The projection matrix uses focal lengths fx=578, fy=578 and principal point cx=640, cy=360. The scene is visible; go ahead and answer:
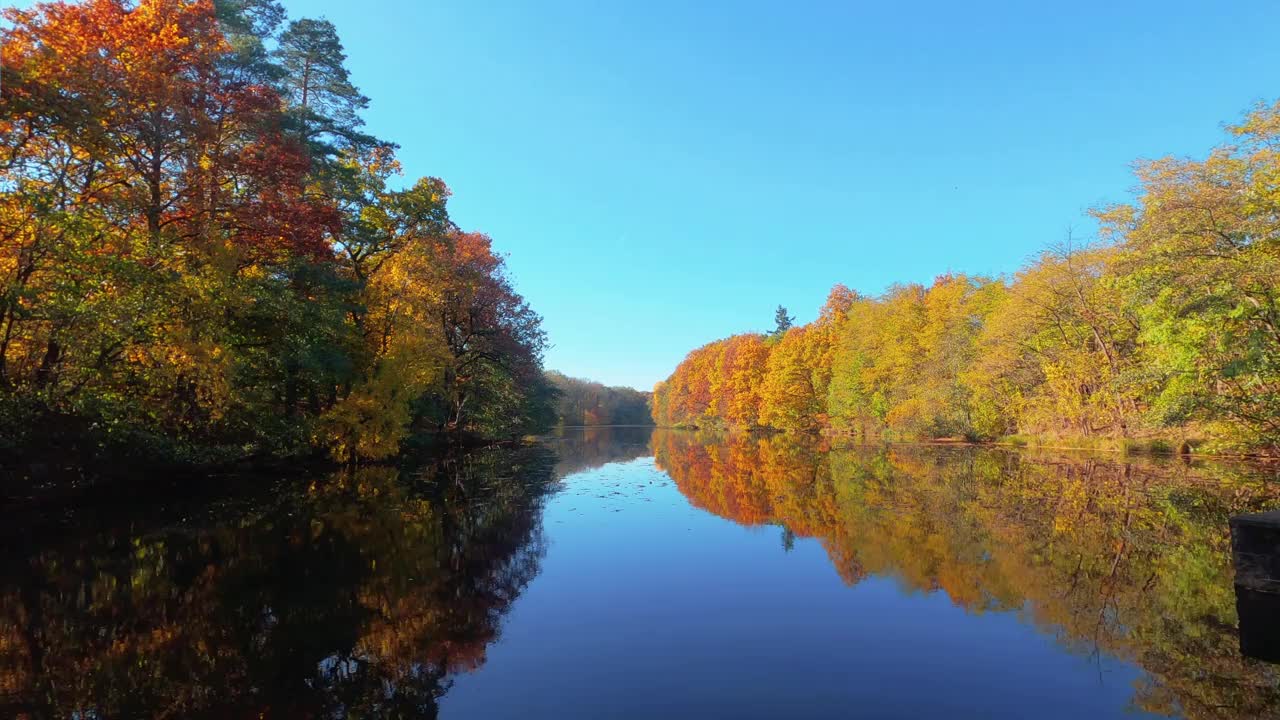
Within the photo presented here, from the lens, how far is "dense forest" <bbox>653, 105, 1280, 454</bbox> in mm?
16453

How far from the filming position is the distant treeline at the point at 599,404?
114m

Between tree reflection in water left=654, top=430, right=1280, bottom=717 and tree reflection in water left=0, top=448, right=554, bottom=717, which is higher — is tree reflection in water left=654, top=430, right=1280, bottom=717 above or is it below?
above

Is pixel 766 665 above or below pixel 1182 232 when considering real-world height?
below

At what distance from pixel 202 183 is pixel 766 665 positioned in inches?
811

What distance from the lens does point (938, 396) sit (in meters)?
42.8

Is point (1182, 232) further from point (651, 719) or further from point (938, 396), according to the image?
point (938, 396)

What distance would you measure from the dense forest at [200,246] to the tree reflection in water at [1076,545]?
1444 cm

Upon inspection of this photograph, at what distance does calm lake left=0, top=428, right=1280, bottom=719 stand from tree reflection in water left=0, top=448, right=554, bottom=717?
0.04 m

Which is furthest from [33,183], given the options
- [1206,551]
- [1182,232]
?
[1182,232]

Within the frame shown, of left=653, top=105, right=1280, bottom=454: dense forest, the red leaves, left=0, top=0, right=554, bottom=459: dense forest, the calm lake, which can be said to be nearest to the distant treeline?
left=653, top=105, right=1280, bottom=454: dense forest

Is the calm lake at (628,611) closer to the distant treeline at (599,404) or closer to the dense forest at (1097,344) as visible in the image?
the dense forest at (1097,344)

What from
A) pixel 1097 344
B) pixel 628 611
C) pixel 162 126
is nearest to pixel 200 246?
pixel 162 126

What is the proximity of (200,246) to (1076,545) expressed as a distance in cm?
2259

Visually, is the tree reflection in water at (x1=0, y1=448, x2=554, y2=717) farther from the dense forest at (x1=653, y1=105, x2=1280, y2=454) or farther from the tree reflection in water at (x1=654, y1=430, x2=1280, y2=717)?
Answer: the dense forest at (x1=653, y1=105, x2=1280, y2=454)
